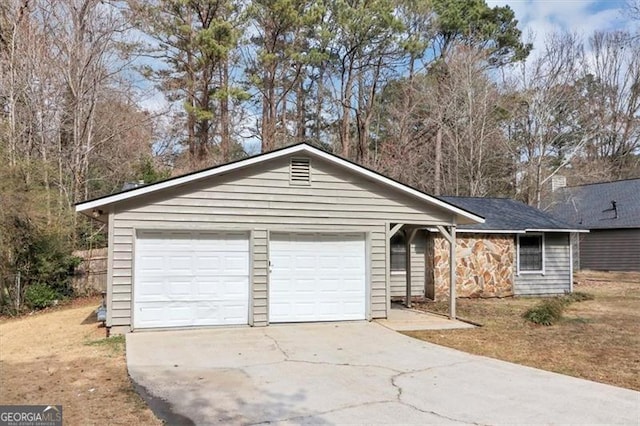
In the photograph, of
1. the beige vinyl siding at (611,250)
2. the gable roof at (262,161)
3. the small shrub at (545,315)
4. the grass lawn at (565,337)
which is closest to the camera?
the grass lawn at (565,337)

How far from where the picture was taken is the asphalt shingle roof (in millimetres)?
14375

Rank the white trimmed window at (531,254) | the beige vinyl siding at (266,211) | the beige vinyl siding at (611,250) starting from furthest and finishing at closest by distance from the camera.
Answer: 1. the beige vinyl siding at (611,250)
2. the white trimmed window at (531,254)
3. the beige vinyl siding at (266,211)

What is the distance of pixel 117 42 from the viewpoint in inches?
685

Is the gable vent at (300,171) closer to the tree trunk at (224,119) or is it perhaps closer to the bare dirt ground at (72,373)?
the bare dirt ground at (72,373)

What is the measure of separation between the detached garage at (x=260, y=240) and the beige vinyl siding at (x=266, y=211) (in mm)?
19

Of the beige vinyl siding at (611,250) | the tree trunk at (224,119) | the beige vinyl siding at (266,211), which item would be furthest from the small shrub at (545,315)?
the tree trunk at (224,119)

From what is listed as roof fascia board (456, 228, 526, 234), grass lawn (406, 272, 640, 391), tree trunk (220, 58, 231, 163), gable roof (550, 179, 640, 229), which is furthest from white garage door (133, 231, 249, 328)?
gable roof (550, 179, 640, 229)

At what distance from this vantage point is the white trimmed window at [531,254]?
1493 centimetres

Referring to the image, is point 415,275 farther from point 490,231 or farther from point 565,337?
point 565,337

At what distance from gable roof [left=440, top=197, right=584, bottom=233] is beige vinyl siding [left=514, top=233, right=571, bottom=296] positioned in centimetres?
42

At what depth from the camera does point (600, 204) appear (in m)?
24.2

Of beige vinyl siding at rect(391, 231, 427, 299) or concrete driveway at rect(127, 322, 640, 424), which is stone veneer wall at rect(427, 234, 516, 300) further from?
concrete driveway at rect(127, 322, 640, 424)

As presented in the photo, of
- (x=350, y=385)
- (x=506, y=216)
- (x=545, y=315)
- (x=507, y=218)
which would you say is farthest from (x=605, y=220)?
(x=350, y=385)

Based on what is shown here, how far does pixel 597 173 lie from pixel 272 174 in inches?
949
